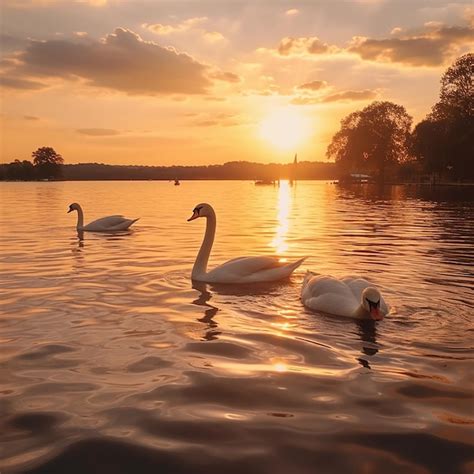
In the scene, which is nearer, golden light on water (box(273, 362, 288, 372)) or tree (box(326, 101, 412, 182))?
golden light on water (box(273, 362, 288, 372))

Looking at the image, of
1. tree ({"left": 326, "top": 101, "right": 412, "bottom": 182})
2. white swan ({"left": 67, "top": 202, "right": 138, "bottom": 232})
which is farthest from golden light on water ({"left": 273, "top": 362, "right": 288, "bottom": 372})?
tree ({"left": 326, "top": 101, "right": 412, "bottom": 182})

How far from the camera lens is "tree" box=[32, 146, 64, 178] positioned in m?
194

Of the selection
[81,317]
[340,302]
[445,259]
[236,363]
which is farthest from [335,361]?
[445,259]

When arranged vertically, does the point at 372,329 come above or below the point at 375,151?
below

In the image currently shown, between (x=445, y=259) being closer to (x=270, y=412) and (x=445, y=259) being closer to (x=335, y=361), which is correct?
(x=335, y=361)

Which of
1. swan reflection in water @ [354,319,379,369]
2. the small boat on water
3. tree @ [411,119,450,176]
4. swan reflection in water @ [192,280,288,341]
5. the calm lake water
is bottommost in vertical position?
swan reflection in water @ [192,280,288,341]

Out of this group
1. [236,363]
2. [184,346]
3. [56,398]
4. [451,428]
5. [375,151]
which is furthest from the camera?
[375,151]

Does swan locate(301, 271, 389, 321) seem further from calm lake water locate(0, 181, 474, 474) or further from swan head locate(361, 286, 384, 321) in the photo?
calm lake water locate(0, 181, 474, 474)

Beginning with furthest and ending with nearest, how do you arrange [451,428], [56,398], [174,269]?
[174,269] → [56,398] → [451,428]

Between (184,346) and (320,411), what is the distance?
2403mm

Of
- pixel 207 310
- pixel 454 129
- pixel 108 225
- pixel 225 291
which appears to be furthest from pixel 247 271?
pixel 454 129

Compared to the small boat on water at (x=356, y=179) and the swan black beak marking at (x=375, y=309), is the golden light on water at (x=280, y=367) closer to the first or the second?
the swan black beak marking at (x=375, y=309)

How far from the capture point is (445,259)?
1428cm

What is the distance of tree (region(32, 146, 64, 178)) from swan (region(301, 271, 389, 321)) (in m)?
198
